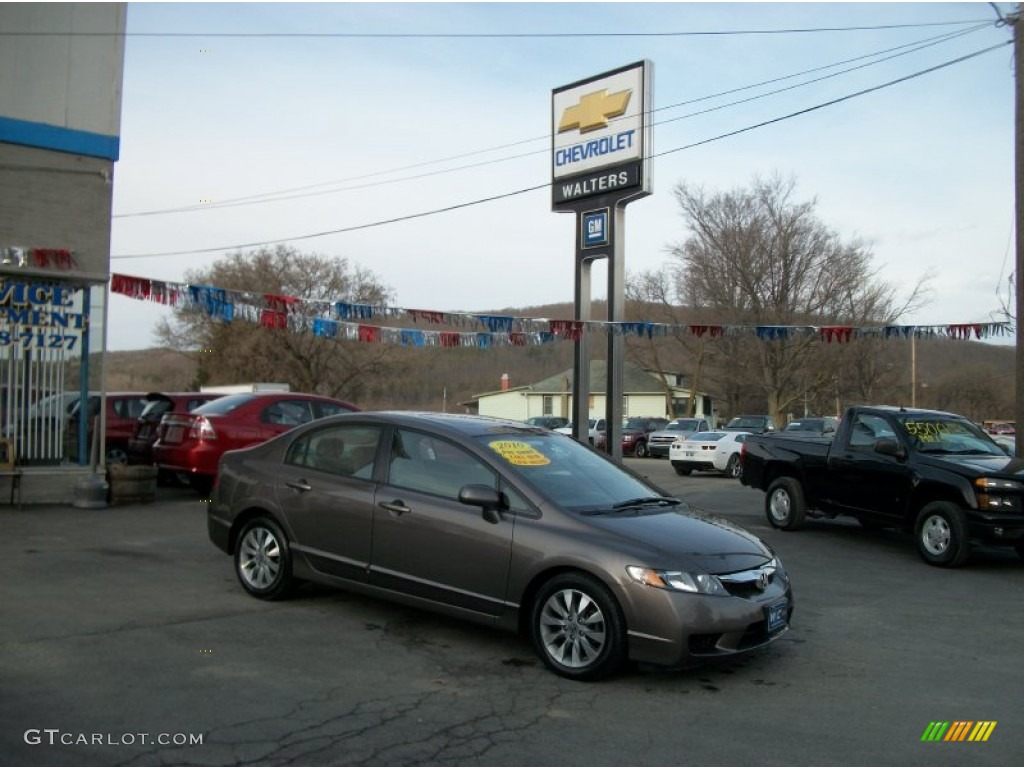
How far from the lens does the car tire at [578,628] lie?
5.32m

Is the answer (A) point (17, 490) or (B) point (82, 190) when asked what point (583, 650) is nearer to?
(A) point (17, 490)

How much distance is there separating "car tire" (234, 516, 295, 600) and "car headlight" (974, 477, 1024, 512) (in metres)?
7.02

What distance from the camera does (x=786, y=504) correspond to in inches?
481

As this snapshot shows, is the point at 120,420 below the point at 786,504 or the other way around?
the other way around

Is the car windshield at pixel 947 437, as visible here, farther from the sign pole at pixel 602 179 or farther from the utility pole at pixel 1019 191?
the sign pole at pixel 602 179

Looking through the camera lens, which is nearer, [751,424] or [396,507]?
[396,507]

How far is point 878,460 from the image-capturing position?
10758mm

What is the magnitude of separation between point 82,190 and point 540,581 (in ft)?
31.0

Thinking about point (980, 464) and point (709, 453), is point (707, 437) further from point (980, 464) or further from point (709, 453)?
point (980, 464)

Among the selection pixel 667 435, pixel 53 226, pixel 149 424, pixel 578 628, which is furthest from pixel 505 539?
pixel 667 435

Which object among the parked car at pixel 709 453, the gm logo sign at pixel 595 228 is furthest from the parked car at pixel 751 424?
the gm logo sign at pixel 595 228

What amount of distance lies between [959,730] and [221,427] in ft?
33.5

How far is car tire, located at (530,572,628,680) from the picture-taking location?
5320 mm

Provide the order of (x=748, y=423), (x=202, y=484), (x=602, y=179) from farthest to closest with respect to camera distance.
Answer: (x=748, y=423) < (x=602, y=179) < (x=202, y=484)
